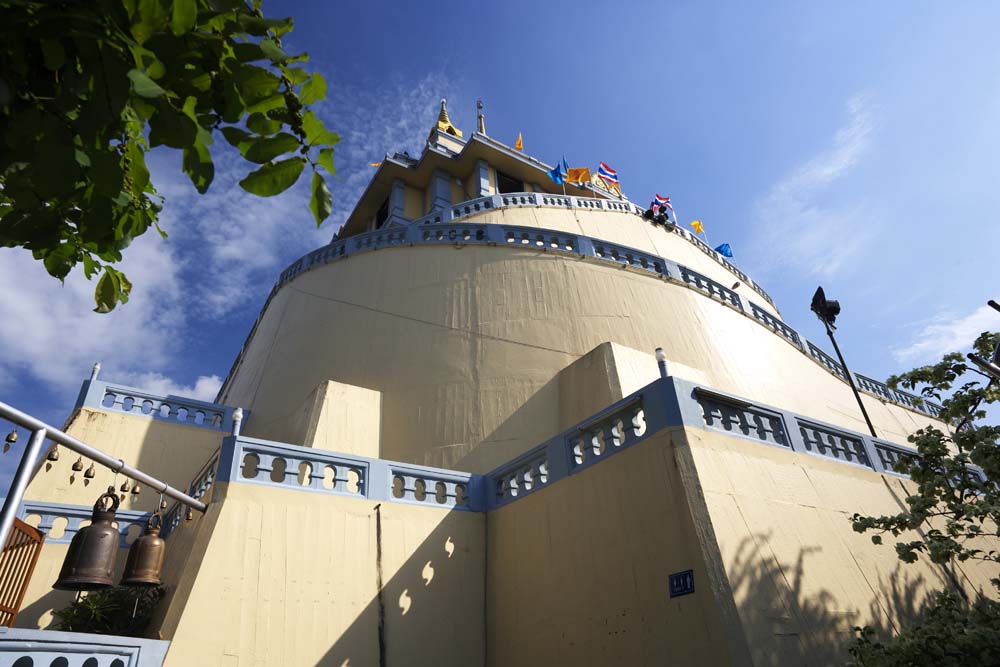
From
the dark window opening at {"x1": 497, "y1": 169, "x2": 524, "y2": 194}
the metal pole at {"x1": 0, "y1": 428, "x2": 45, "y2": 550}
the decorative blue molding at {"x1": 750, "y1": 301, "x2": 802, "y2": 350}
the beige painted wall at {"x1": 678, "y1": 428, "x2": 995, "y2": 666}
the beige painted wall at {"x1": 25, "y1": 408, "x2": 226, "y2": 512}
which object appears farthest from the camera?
the dark window opening at {"x1": 497, "y1": 169, "x2": 524, "y2": 194}

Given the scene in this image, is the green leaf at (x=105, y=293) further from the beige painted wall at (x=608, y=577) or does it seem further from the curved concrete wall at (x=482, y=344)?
the curved concrete wall at (x=482, y=344)

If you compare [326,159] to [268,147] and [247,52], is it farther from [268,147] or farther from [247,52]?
[247,52]

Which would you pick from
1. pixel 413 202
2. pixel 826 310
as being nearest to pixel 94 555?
pixel 826 310

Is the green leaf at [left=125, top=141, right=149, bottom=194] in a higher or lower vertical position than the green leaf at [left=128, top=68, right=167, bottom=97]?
higher

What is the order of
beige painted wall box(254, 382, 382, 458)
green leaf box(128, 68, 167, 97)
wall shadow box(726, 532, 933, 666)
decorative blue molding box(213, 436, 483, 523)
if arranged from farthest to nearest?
beige painted wall box(254, 382, 382, 458), decorative blue molding box(213, 436, 483, 523), wall shadow box(726, 532, 933, 666), green leaf box(128, 68, 167, 97)

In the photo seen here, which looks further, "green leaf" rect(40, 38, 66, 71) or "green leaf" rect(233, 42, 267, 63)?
"green leaf" rect(233, 42, 267, 63)

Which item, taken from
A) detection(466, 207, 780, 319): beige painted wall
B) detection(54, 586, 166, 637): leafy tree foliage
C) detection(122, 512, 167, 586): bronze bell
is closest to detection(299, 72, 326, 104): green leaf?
detection(122, 512, 167, 586): bronze bell

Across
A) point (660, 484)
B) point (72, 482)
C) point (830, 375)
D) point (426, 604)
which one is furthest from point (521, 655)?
point (830, 375)

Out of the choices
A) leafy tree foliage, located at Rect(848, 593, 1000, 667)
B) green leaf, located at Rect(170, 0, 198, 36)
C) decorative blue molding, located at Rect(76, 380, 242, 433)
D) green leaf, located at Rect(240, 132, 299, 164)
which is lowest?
leafy tree foliage, located at Rect(848, 593, 1000, 667)

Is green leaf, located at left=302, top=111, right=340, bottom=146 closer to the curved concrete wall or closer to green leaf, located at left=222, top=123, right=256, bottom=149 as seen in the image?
green leaf, located at left=222, top=123, right=256, bottom=149

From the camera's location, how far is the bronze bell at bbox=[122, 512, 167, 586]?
17.6 feet

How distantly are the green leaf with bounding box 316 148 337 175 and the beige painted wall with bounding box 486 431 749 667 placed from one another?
4.19 meters

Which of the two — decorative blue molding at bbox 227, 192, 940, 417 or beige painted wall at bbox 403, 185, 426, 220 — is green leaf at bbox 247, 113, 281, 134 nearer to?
decorative blue molding at bbox 227, 192, 940, 417

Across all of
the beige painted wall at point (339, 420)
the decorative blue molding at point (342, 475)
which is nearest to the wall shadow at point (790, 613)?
the decorative blue molding at point (342, 475)
